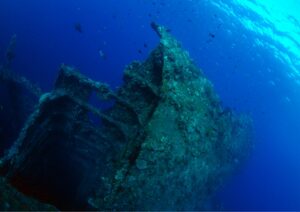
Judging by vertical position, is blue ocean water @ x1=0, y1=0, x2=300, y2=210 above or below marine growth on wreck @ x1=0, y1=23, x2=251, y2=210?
above

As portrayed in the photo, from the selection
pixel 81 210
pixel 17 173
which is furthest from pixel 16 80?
pixel 81 210

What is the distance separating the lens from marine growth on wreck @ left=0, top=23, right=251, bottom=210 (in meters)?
5.58

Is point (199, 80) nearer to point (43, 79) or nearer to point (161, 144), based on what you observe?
point (161, 144)

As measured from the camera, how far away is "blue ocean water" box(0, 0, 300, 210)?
3094 centimetres

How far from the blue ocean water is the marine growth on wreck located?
296 inches

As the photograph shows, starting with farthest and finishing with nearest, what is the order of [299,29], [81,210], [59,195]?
[299,29]
[59,195]
[81,210]

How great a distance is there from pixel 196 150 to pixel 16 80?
6006mm

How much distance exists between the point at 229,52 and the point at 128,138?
5941 cm

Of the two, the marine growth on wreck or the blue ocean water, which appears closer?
the marine growth on wreck

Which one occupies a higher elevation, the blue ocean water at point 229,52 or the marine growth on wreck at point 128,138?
the blue ocean water at point 229,52

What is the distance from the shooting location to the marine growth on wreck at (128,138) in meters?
5.58

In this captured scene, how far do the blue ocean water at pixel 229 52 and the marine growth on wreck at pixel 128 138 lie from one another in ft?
24.7

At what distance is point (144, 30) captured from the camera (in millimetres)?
121188

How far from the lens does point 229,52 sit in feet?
205
